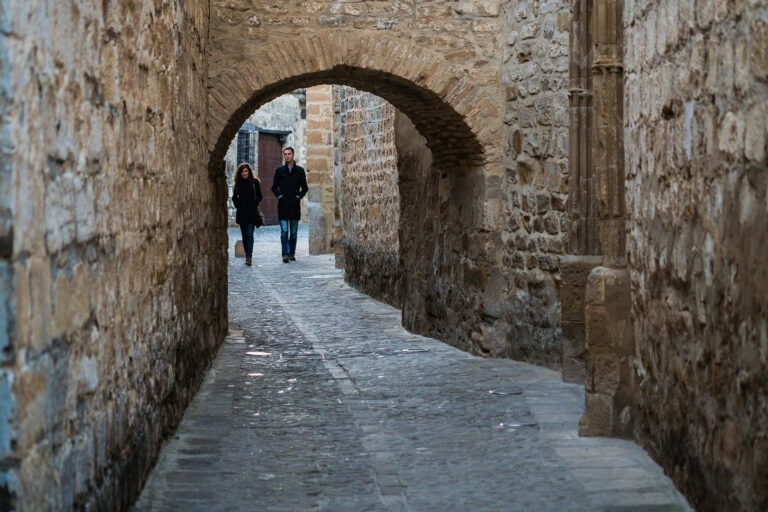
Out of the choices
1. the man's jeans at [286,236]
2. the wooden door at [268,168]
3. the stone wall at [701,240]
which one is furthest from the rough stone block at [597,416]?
the wooden door at [268,168]

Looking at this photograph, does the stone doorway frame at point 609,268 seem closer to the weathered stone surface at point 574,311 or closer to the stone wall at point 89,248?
the weathered stone surface at point 574,311

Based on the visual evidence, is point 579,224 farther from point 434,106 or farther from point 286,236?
point 286,236

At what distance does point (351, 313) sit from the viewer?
1113 cm

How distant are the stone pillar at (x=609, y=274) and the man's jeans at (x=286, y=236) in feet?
38.3

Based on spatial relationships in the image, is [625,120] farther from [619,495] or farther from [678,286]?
[619,495]

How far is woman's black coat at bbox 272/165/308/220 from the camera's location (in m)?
16.8

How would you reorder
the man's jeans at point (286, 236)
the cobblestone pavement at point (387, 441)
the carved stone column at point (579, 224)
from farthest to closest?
the man's jeans at point (286, 236), the carved stone column at point (579, 224), the cobblestone pavement at point (387, 441)

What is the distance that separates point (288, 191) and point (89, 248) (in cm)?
1360

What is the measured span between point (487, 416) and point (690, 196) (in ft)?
7.06

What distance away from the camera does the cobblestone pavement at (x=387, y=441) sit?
4227 mm

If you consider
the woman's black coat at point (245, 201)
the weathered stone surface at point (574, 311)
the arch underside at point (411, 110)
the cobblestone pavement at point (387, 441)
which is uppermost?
the arch underside at point (411, 110)

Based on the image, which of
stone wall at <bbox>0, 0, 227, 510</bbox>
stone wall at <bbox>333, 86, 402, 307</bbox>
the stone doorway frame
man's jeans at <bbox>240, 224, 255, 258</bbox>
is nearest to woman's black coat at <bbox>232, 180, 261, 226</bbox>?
man's jeans at <bbox>240, 224, 255, 258</bbox>

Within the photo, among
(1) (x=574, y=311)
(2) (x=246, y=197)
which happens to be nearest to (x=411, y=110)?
(1) (x=574, y=311)

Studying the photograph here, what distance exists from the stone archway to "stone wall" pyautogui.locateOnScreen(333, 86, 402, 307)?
2596mm
